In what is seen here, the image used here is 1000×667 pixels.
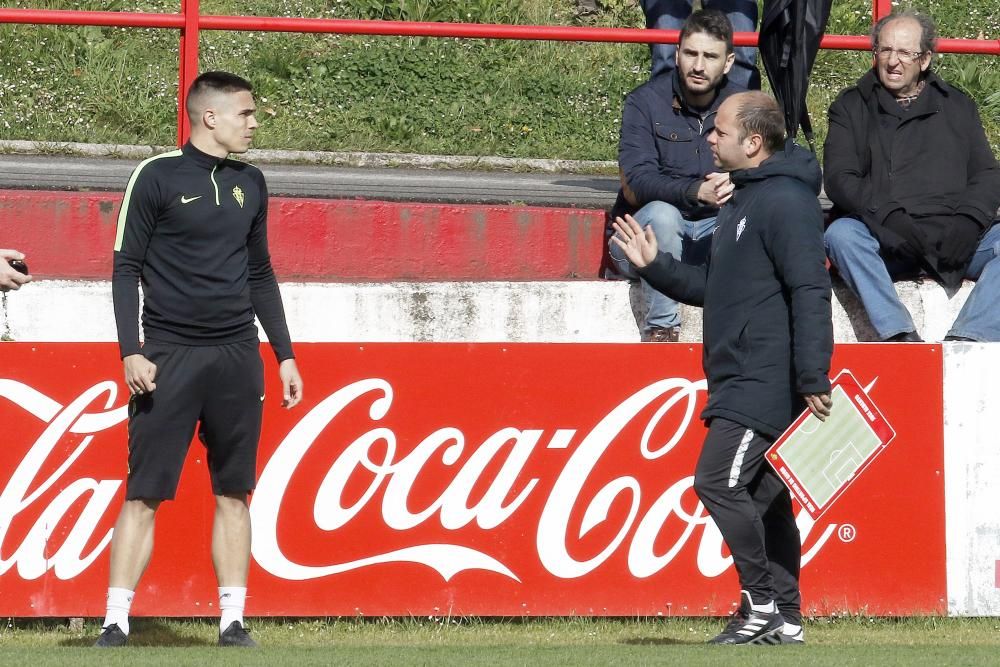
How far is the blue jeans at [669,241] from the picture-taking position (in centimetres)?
685

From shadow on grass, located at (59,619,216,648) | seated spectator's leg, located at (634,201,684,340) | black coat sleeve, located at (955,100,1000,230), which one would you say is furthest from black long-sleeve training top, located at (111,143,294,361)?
black coat sleeve, located at (955,100,1000,230)

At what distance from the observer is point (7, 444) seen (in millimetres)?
5988

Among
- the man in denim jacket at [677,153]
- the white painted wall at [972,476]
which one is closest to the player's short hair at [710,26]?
the man in denim jacket at [677,153]

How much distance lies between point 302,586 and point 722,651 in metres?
1.87

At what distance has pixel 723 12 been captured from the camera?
8.20 metres

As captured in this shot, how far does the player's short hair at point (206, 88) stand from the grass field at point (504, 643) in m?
1.83

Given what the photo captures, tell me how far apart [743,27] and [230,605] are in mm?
4525

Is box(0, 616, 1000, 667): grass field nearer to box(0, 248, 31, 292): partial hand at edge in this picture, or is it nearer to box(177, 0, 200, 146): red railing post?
box(0, 248, 31, 292): partial hand at edge

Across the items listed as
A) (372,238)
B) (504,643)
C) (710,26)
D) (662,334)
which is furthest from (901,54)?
(504,643)

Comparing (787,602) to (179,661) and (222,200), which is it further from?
(222,200)

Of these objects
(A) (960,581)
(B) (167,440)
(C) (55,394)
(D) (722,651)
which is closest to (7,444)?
(C) (55,394)

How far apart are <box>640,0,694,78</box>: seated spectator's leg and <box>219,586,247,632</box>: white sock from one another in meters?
3.86

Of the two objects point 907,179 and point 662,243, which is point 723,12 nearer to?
point 907,179

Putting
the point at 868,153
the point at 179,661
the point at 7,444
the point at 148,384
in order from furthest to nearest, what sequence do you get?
the point at 868,153 < the point at 7,444 < the point at 148,384 < the point at 179,661
